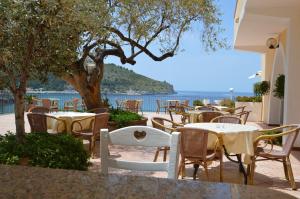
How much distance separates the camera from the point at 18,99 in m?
4.42

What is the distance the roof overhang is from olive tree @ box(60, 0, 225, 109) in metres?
0.87

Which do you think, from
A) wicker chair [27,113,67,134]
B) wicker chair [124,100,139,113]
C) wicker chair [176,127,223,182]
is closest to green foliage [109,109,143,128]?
wicker chair [27,113,67,134]

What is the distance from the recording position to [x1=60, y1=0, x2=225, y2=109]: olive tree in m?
8.36

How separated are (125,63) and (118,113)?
1.29 meters

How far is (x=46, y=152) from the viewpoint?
4.16 m

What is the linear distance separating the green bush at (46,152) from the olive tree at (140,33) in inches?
138

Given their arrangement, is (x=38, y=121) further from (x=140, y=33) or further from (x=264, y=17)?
(x=264, y=17)

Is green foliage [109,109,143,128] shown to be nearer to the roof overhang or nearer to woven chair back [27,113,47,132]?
woven chair back [27,113,47,132]

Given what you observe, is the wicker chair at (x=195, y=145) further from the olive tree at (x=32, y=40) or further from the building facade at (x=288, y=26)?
the building facade at (x=288, y=26)

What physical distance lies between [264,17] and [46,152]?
582 cm

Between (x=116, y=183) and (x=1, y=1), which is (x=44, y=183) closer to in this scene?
(x=116, y=183)

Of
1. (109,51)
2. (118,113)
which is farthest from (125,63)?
(118,113)

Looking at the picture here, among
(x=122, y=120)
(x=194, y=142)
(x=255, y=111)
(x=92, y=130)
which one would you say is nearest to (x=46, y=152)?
(x=194, y=142)

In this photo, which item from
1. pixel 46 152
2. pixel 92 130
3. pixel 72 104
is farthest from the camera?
pixel 72 104
